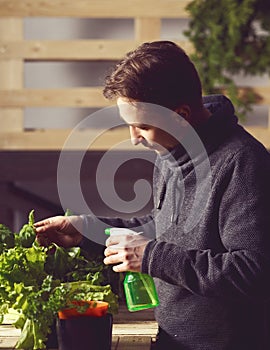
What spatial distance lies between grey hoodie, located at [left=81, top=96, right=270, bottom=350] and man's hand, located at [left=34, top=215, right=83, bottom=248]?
0.24 metres

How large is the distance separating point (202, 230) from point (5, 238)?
0.55 m

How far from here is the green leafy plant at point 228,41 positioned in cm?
520

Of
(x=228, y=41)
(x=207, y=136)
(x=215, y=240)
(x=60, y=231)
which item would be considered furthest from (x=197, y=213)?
(x=228, y=41)

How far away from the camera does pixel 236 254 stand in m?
1.78

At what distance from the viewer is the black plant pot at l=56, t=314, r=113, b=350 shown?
67.2 inches

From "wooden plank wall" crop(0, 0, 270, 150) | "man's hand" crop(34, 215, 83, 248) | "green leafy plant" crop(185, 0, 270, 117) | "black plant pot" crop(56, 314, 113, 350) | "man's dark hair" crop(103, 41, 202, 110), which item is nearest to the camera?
"black plant pot" crop(56, 314, 113, 350)

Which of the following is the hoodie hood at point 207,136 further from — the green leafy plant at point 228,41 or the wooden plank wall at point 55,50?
the wooden plank wall at point 55,50

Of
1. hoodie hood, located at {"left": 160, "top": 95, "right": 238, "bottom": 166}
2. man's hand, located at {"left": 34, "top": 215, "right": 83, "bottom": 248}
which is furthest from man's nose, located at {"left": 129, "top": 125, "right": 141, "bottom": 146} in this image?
man's hand, located at {"left": 34, "top": 215, "right": 83, "bottom": 248}

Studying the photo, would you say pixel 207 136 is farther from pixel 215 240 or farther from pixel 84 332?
pixel 84 332

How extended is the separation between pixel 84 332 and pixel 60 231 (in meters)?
0.53

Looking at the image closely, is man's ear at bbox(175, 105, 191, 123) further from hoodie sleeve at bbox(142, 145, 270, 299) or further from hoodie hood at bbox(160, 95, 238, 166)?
hoodie sleeve at bbox(142, 145, 270, 299)

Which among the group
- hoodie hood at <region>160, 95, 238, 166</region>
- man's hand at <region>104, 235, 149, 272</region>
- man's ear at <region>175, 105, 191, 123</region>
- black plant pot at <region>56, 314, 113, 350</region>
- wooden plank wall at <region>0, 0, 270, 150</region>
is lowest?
wooden plank wall at <region>0, 0, 270, 150</region>

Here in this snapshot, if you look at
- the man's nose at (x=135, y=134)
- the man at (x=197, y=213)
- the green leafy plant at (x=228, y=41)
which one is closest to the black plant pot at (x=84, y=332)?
the man at (x=197, y=213)

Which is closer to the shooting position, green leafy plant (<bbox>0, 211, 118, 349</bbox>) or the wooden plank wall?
green leafy plant (<bbox>0, 211, 118, 349</bbox>)
